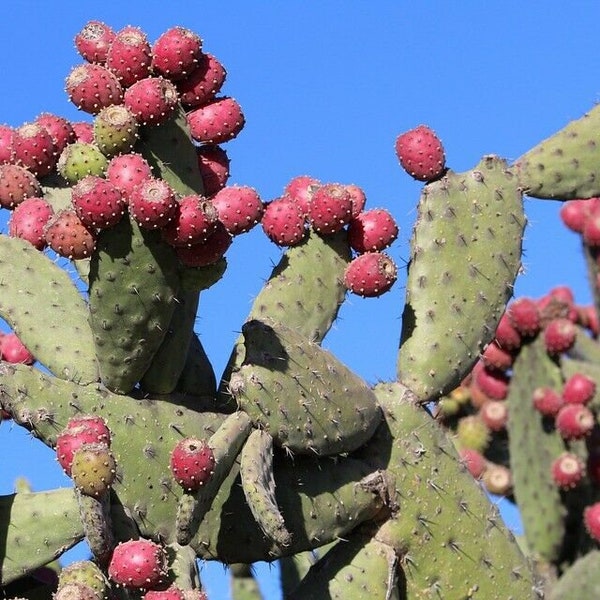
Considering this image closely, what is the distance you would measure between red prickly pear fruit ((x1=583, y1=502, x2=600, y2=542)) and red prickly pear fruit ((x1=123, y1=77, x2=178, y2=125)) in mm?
3650

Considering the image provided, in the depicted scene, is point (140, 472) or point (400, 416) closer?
point (140, 472)

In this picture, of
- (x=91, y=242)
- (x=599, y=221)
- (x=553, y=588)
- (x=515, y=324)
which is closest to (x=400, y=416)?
(x=91, y=242)

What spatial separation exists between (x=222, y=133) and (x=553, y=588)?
321cm

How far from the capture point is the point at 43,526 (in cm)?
298

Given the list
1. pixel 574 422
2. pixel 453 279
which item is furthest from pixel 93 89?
pixel 574 422

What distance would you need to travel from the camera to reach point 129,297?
9.23 ft

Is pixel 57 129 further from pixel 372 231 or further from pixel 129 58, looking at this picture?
pixel 372 231

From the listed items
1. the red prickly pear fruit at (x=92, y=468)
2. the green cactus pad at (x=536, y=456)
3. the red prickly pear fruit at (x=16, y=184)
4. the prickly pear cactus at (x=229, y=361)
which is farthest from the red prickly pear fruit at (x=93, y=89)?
the green cactus pad at (x=536, y=456)

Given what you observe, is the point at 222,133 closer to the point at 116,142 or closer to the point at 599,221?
the point at 116,142

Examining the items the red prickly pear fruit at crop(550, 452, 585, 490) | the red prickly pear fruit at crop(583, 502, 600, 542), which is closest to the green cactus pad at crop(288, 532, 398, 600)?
the red prickly pear fruit at crop(583, 502, 600, 542)

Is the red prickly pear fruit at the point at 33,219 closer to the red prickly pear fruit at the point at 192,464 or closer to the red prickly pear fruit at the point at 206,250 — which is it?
the red prickly pear fruit at the point at 206,250

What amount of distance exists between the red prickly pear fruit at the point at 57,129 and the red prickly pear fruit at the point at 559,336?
3.58 metres

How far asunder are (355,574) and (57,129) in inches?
53.5

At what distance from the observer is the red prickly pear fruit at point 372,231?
352cm
